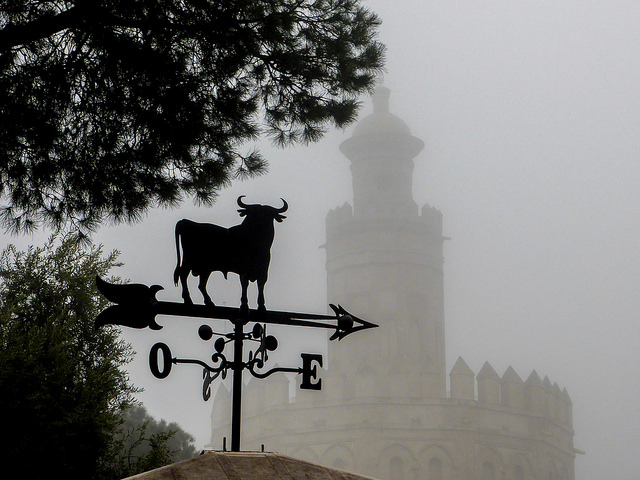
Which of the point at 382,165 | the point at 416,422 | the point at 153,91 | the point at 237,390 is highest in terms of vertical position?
the point at 382,165

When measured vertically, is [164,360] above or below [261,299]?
below

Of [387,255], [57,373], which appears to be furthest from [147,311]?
[387,255]

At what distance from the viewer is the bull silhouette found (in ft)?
10.4

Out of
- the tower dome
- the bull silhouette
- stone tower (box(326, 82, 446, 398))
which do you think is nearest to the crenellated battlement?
stone tower (box(326, 82, 446, 398))

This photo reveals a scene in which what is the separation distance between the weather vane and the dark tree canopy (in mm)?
2352

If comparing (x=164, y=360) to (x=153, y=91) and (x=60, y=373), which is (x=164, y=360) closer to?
(x=153, y=91)

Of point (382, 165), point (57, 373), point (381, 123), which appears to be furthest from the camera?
point (381, 123)

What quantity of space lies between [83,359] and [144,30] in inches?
208

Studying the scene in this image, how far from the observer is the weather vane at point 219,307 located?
118 inches

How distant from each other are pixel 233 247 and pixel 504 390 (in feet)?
141

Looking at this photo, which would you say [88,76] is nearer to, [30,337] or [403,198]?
[30,337]

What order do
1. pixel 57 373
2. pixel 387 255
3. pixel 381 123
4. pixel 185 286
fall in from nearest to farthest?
pixel 185 286
pixel 57 373
pixel 387 255
pixel 381 123

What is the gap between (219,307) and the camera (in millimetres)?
3014

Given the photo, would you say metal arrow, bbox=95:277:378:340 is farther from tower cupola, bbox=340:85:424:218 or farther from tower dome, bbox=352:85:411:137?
tower dome, bbox=352:85:411:137
